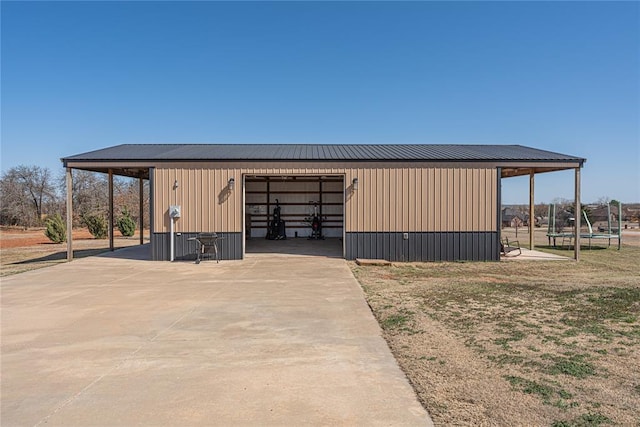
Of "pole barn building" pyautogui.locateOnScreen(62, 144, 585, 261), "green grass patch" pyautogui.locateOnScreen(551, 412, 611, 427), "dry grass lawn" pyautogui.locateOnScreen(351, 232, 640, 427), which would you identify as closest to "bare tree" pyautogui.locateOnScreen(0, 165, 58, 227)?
"pole barn building" pyautogui.locateOnScreen(62, 144, 585, 261)

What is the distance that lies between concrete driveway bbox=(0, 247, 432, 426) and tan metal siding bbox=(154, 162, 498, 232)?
4132 mm

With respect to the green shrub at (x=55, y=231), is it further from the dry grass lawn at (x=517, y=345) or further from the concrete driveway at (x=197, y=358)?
the dry grass lawn at (x=517, y=345)

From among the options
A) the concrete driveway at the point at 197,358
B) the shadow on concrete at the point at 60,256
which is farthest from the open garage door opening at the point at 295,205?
the concrete driveway at the point at 197,358

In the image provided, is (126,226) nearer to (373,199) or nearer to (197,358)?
(373,199)

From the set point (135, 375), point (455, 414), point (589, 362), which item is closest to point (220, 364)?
point (135, 375)

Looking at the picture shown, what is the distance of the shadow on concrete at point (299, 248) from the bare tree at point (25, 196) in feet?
78.2

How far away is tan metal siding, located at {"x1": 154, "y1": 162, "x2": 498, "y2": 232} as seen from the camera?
11.8 metres

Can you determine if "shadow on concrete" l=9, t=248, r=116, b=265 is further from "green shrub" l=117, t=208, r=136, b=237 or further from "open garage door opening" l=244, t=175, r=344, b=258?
"green shrub" l=117, t=208, r=136, b=237

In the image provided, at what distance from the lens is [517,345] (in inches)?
171

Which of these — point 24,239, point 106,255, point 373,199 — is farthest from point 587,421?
point 24,239

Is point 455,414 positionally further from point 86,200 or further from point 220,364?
point 86,200

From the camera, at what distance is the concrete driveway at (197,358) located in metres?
2.95

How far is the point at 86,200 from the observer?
30.4 meters

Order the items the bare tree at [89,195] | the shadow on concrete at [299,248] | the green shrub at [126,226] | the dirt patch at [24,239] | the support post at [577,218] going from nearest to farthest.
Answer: the support post at [577,218] < the shadow on concrete at [299,248] < the dirt patch at [24,239] < the green shrub at [126,226] < the bare tree at [89,195]
